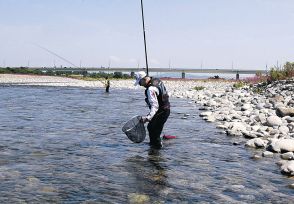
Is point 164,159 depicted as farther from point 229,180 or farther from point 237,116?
point 237,116

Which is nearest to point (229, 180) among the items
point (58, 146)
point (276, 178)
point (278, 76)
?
point (276, 178)

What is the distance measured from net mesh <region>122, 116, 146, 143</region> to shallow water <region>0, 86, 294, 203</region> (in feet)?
0.84

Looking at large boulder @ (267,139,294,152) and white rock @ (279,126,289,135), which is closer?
large boulder @ (267,139,294,152)

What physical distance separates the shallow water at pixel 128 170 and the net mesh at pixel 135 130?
26cm

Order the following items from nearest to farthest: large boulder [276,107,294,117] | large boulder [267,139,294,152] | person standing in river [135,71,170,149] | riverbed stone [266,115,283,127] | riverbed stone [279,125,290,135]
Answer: person standing in river [135,71,170,149] < large boulder [267,139,294,152] < riverbed stone [279,125,290,135] < riverbed stone [266,115,283,127] < large boulder [276,107,294,117]

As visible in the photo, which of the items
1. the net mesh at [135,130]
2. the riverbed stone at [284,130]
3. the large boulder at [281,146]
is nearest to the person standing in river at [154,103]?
the net mesh at [135,130]

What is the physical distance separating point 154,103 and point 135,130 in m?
1.32

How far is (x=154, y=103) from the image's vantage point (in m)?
9.91

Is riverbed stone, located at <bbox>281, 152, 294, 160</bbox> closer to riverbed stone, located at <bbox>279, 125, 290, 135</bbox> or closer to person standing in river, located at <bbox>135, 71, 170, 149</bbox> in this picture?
riverbed stone, located at <bbox>279, 125, 290, 135</bbox>

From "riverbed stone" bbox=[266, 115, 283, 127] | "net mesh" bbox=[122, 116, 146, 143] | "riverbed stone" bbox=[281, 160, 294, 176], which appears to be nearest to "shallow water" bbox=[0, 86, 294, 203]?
"riverbed stone" bbox=[281, 160, 294, 176]

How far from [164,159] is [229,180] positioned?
6.79ft

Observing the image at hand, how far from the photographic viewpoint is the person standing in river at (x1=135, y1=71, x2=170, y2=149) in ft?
32.6

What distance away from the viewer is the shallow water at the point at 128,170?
22.1 ft

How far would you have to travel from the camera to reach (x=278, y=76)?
3134 cm
